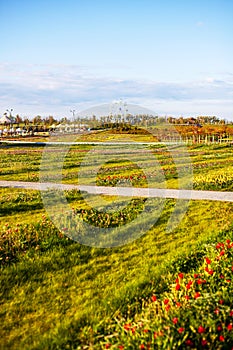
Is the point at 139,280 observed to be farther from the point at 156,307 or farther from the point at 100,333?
the point at 100,333

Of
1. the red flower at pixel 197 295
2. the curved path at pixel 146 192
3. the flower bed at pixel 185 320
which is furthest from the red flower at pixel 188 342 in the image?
the curved path at pixel 146 192

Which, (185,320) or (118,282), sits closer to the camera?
(185,320)

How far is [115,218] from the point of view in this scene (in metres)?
10.6

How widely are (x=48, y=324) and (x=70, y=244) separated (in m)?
3.18

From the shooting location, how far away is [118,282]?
6977 millimetres

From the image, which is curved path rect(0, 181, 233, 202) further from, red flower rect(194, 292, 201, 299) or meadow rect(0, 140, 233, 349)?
red flower rect(194, 292, 201, 299)

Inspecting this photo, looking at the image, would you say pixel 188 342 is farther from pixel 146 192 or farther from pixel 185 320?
pixel 146 192

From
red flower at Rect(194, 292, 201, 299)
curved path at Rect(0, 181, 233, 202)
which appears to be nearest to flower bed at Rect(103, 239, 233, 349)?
red flower at Rect(194, 292, 201, 299)

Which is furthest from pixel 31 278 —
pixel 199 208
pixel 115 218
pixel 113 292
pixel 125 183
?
pixel 125 183

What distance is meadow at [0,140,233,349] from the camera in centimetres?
509

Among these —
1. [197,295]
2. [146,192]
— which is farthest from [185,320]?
[146,192]

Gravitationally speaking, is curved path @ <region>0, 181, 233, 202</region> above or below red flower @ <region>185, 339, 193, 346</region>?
above

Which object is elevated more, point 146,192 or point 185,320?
point 146,192

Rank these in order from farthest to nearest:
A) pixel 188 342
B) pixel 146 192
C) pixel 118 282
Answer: pixel 146 192 < pixel 118 282 < pixel 188 342
